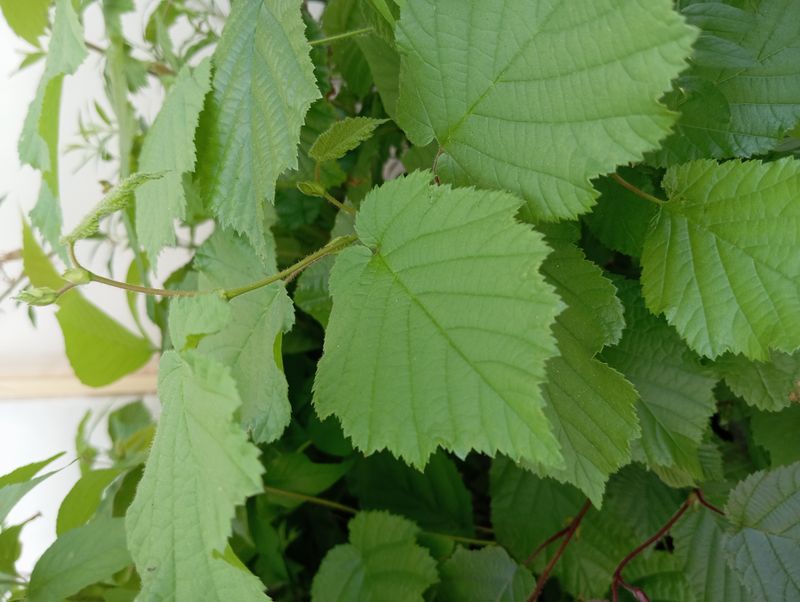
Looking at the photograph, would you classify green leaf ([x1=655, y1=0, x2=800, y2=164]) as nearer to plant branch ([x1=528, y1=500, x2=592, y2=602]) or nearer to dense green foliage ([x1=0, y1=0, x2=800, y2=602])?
dense green foliage ([x1=0, y1=0, x2=800, y2=602])

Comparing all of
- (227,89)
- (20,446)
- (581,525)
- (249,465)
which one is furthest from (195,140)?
(20,446)

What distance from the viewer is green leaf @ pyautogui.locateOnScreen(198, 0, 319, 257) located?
372 mm

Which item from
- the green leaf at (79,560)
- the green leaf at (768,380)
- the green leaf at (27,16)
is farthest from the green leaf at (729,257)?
the green leaf at (27,16)

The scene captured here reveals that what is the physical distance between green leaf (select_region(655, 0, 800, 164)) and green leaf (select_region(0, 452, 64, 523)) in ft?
1.57

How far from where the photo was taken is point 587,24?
31 centimetres

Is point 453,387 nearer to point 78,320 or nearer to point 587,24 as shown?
point 587,24

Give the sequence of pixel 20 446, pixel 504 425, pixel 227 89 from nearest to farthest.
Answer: pixel 504 425 → pixel 227 89 → pixel 20 446

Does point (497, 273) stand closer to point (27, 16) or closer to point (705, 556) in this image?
point (705, 556)

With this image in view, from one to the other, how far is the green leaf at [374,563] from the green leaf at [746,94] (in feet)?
1.25

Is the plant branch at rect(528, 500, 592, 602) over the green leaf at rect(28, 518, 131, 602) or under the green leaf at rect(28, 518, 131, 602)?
under

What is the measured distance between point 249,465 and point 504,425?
0.37 ft

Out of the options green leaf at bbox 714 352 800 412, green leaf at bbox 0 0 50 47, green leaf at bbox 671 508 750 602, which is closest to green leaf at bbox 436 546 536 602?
green leaf at bbox 671 508 750 602

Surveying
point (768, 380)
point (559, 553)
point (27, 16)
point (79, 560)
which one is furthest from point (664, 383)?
point (27, 16)

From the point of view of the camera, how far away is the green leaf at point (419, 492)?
2.19ft
